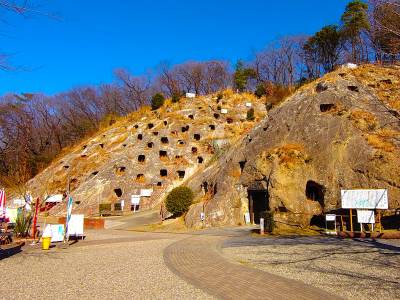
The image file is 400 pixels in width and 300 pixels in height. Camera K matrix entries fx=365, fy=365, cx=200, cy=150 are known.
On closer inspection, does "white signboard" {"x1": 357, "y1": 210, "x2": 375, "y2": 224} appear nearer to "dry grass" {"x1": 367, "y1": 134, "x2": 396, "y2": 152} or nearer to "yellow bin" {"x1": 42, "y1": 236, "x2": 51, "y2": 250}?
"dry grass" {"x1": 367, "y1": 134, "x2": 396, "y2": 152}

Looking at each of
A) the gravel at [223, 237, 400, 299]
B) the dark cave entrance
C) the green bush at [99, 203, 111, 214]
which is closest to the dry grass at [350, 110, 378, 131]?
the dark cave entrance

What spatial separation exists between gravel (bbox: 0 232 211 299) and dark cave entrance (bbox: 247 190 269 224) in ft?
40.9

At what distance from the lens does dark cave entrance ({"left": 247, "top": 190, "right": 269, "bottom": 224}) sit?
2538 cm

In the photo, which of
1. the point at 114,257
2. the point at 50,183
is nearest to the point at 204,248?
the point at 114,257

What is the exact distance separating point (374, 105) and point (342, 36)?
2294cm

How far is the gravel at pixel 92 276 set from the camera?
295 inches

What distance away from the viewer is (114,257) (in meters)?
12.5

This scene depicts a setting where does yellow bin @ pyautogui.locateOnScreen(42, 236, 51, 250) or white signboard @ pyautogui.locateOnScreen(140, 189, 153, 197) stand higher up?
white signboard @ pyautogui.locateOnScreen(140, 189, 153, 197)

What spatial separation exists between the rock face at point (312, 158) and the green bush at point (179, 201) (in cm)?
129

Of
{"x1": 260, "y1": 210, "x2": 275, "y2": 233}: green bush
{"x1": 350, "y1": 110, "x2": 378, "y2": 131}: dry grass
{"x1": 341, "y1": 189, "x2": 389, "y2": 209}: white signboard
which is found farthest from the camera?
{"x1": 350, "y1": 110, "x2": 378, "y2": 131}: dry grass

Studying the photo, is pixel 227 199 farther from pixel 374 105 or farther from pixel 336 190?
pixel 374 105

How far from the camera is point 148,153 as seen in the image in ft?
147

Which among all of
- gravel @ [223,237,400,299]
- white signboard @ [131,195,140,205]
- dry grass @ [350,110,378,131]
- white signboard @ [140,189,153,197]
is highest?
dry grass @ [350,110,378,131]

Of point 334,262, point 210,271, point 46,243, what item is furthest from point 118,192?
point 334,262
